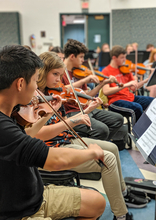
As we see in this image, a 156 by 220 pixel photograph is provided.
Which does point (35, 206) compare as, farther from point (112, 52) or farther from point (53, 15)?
point (53, 15)

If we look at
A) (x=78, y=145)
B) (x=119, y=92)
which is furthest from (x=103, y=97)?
(x=78, y=145)

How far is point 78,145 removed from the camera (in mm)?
1421

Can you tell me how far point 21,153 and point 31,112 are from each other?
0.38 m

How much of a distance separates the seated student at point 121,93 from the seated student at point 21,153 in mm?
1778

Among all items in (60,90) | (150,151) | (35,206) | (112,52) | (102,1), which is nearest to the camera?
(35,206)

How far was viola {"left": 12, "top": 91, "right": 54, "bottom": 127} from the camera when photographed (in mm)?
881

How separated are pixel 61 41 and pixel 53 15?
85 centimetres

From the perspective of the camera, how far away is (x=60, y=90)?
1.63 m

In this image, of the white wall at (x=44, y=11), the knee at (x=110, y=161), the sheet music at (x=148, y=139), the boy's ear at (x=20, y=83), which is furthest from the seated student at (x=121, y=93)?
the white wall at (x=44, y=11)

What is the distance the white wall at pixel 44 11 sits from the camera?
6738 millimetres

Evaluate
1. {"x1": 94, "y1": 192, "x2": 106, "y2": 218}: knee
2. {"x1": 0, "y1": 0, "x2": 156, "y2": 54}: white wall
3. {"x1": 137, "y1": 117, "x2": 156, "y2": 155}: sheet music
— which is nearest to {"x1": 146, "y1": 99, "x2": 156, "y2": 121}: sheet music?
{"x1": 137, "y1": 117, "x2": 156, "y2": 155}: sheet music

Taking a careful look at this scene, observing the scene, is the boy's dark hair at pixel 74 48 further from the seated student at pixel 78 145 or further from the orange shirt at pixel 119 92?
the seated student at pixel 78 145

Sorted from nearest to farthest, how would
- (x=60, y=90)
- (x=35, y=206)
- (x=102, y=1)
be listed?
(x=35, y=206) < (x=60, y=90) < (x=102, y=1)

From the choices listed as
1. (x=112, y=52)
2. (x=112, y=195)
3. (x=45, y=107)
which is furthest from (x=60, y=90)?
(x=112, y=52)
